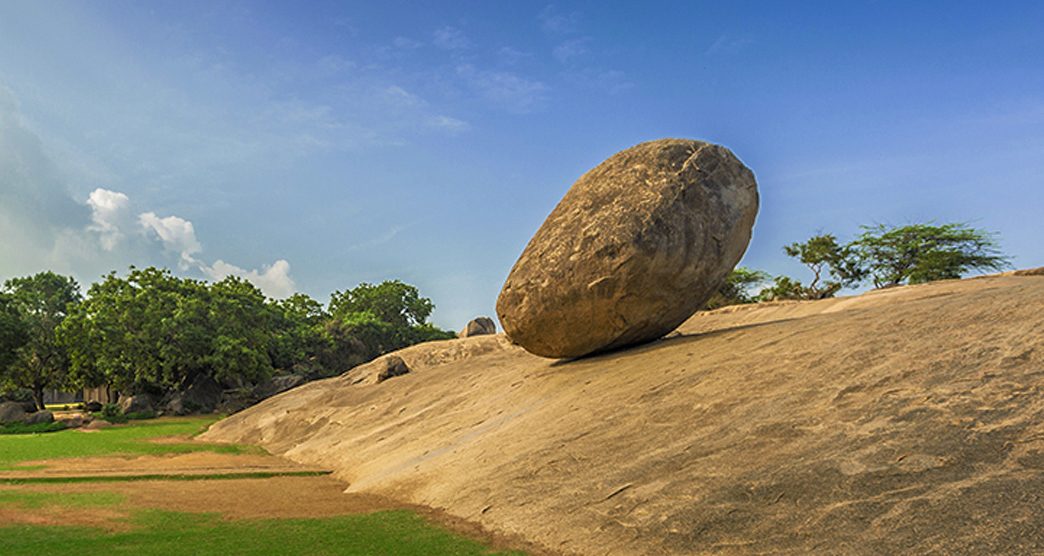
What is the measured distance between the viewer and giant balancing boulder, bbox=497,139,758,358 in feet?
40.9

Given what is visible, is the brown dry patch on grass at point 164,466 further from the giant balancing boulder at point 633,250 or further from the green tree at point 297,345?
the green tree at point 297,345

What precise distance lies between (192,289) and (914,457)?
42.8 metres

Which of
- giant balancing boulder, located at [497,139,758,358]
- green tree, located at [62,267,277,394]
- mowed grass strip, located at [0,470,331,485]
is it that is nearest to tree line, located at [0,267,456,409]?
green tree, located at [62,267,277,394]

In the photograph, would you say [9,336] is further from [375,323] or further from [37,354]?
[375,323]

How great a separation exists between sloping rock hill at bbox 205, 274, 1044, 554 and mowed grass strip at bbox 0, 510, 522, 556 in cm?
82

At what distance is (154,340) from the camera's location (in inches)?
1447

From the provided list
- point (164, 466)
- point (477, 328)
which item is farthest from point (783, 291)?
point (164, 466)

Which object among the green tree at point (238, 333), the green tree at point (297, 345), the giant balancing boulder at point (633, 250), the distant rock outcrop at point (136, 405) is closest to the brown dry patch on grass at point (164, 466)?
the giant balancing boulder at point (633, 250)

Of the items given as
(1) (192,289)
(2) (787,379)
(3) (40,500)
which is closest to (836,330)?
(2) (787,379)

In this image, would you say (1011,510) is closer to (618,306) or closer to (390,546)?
(390,546)

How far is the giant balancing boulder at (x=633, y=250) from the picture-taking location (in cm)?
1247

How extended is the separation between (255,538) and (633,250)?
7.77 m

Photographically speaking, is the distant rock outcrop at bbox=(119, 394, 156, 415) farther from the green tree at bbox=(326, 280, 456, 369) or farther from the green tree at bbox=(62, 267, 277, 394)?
the green tree at bbox=(326, 280, 456, 369)

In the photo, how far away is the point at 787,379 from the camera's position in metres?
8.88
